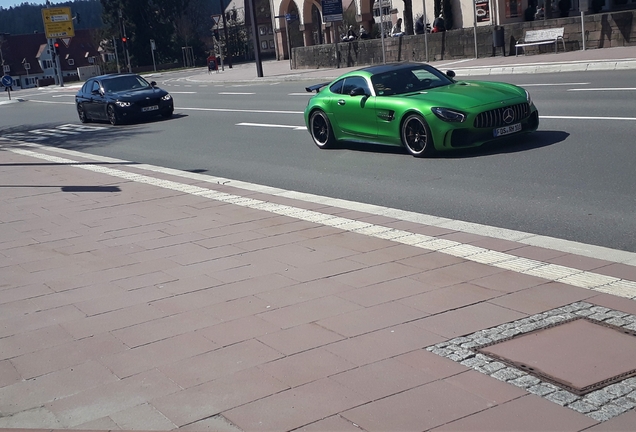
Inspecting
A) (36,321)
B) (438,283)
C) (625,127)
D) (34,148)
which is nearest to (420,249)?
(438,283)

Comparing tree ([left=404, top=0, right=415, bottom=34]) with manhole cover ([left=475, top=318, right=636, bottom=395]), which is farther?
tree ([left=404, top=0, right=415, bottom=34])

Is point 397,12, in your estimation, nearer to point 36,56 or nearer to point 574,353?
point 574,353

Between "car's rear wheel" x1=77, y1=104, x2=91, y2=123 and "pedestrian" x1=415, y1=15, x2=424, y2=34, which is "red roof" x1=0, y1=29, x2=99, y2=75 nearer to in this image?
"pedestrian" x1=415, y1=15, x2=424, y2=34

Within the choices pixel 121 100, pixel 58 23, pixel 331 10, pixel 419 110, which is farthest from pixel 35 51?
→ pixel 419 110

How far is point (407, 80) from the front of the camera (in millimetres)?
12703

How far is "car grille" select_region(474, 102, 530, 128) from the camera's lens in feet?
37.4

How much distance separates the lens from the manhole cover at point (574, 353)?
166 inches

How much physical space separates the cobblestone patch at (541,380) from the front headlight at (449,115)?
20.9ft

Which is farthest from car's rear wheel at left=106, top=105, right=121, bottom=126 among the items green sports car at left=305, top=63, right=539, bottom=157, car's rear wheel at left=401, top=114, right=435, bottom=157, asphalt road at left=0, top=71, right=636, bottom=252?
car's rear wheel at left=401, top=114, right=435, bottom=157

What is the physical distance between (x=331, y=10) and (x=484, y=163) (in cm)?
3142

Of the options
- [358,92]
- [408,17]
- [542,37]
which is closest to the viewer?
[358,92]

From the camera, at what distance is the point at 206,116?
2333 cm

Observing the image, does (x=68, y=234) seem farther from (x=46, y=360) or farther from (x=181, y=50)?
(x=181, y=50)

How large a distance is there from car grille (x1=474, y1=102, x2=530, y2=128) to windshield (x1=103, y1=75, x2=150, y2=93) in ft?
51.8
